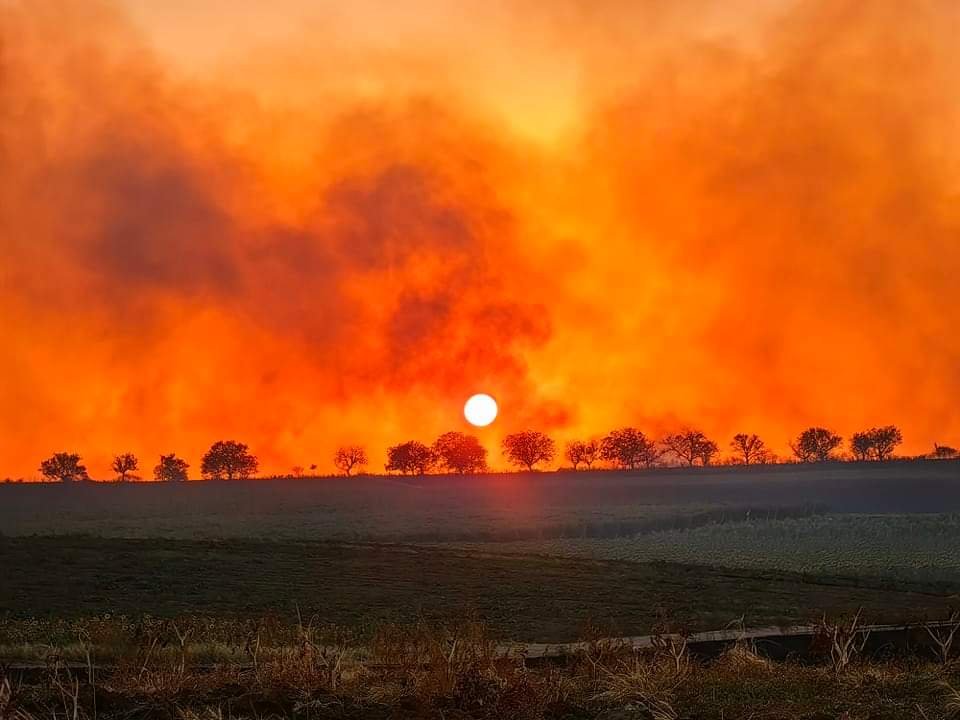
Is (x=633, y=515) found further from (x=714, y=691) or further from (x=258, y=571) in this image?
(x=714, y=691)

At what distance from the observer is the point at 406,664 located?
47.2ft

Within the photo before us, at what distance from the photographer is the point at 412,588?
110ft

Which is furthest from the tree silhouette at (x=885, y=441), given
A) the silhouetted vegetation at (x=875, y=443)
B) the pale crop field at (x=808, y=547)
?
the pale crop field at (x=808, y=547)

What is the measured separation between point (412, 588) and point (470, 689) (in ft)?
70.9

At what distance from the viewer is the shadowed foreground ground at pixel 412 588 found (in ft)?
90.7

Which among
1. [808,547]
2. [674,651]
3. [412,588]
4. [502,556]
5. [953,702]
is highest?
[808,547]

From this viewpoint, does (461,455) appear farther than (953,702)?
Yes

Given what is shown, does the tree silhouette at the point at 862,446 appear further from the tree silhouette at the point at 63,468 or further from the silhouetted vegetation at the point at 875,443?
the tree silhouette at the point at 63,468

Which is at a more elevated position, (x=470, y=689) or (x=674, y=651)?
(x=674, y=651)

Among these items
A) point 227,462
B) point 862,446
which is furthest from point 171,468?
point 862,446

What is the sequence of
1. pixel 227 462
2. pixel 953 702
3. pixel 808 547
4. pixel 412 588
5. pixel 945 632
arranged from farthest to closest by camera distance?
1. pixel 227 462
2. pixel 808 547
3. pixel 412 588
4. pixel 945 632
5. pixel 953 702

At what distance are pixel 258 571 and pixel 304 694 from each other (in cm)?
2520

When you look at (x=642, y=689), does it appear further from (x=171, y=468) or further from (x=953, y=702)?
(x=171, y=468)

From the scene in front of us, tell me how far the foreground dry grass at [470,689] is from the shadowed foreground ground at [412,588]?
27.7ft
